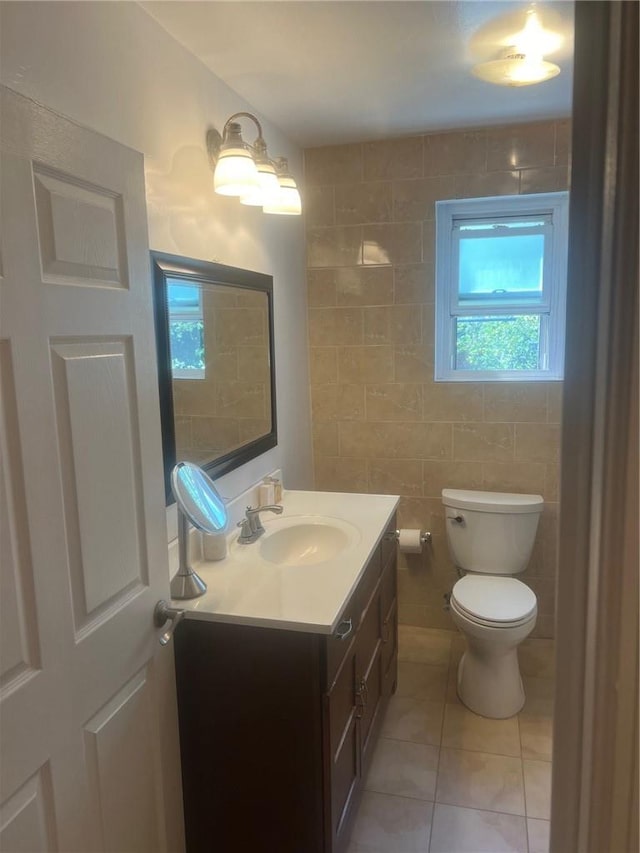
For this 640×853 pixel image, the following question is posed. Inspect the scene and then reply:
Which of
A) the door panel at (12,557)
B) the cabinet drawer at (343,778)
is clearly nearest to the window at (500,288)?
the cabinet drawer at (343,778)

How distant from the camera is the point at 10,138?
94 centimetres

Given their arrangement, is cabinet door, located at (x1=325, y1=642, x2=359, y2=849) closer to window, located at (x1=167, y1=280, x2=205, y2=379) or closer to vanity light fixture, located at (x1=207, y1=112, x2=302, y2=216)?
window, located at (x1=167, y1=280, x2=205, y2=379)

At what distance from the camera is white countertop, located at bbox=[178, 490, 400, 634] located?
1.50m

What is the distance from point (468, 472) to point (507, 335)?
67 cm

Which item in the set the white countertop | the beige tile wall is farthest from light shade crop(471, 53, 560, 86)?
the white countertop

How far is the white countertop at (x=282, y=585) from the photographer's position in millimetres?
1500

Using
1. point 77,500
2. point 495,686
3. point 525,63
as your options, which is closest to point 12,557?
point 77,500

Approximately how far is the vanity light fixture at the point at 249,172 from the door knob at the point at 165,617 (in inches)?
45.5

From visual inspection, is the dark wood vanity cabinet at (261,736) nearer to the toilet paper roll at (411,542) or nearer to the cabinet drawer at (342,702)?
the cabinet drawer at (342,702)

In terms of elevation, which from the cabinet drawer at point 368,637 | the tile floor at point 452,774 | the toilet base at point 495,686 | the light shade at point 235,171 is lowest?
the tile floor at point 452,774

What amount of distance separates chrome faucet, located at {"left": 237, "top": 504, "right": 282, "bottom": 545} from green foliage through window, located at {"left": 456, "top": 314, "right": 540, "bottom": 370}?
4.40 ft

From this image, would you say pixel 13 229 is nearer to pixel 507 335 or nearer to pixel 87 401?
pixel 87 401

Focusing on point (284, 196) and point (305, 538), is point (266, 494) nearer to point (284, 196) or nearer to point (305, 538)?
point (305, 538)

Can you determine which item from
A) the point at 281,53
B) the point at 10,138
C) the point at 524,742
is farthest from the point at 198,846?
the point at 281,53
